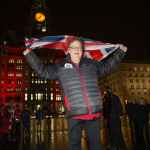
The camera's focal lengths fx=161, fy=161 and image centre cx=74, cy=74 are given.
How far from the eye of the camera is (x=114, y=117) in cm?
620

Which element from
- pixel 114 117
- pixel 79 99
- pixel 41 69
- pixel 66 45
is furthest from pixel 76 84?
pixel 114 117

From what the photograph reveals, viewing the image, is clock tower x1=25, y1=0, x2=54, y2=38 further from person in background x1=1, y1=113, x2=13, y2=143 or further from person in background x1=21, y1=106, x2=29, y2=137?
person in background x1=1, y1=113, x2=13, y2=143

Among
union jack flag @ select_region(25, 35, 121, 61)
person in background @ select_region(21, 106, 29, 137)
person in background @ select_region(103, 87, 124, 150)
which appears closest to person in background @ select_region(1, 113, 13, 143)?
person in background @ select_region(21, 106, 29, 137)

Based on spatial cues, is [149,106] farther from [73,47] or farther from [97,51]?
[73,47]

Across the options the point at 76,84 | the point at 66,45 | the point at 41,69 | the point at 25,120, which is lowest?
the point at 25,120

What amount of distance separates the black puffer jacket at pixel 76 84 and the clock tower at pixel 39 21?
297 ft

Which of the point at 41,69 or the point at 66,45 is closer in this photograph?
the point at 41,69

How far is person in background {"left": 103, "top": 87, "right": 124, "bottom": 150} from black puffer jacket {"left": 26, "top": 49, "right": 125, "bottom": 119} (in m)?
3.94

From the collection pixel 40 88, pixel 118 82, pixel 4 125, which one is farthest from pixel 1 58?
pixel 4 125

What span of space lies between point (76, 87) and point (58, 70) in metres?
0.48

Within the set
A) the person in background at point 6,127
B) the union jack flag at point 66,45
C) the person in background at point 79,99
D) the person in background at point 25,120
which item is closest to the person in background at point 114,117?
the union jack flag at point 66,45

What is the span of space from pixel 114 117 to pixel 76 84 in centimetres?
424

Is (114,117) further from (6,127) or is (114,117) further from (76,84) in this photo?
(6,127)

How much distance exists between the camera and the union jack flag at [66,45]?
3.61 meters
